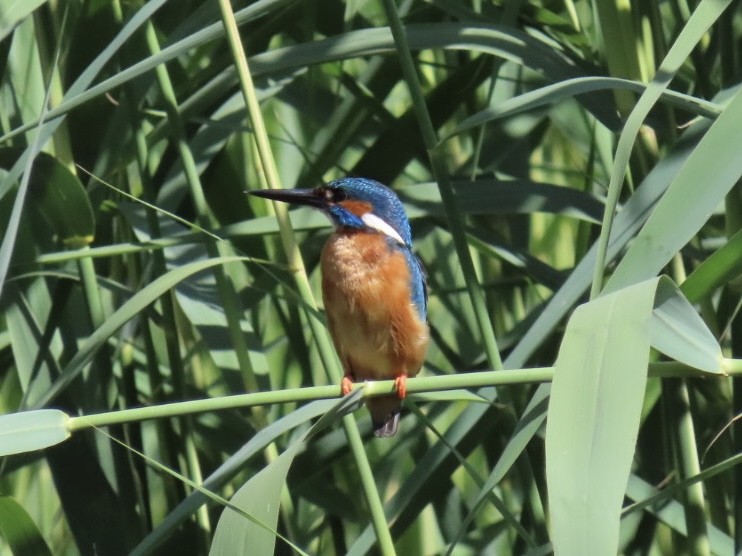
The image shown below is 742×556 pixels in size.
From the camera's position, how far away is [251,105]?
1.69m

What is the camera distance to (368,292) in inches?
96.2

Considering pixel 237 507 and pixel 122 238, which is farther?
pixel 122 238

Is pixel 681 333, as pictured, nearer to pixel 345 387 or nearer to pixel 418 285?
pixel 345 387

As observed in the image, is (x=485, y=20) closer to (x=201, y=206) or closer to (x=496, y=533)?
(x=201, y=206)

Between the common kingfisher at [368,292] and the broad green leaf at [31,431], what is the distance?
111 cm

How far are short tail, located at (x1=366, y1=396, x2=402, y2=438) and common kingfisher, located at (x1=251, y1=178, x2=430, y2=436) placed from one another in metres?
0.17

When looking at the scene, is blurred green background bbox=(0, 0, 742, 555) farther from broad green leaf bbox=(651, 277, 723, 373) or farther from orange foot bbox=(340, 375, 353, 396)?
broad green leaf bbox=(651, 277, 723, 373)

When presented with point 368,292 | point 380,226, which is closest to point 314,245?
point 380,226

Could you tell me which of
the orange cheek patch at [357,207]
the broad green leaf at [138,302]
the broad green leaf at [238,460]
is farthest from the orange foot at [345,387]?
the orange cheek patch at [357,207]

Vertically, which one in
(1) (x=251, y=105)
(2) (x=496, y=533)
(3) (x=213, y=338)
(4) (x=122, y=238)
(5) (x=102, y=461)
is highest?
(1) (x=251, y=105)

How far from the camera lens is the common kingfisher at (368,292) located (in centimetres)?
239

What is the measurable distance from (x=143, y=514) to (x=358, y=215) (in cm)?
82

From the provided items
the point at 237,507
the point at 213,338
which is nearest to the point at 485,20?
the point at 213,338

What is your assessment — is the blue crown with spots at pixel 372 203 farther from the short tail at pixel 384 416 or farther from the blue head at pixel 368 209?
the short tail at pixel 384 416
